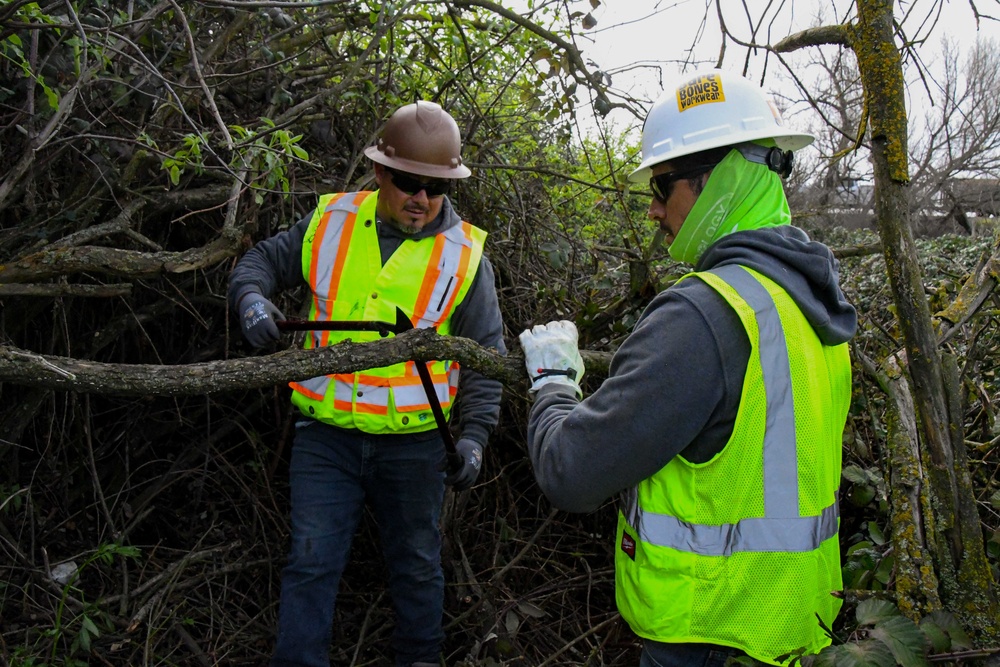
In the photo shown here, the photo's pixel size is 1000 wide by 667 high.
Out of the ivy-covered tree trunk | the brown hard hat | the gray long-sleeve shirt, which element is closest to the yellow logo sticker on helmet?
the ivy-covered tree trunk

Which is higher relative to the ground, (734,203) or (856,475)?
(734,203)

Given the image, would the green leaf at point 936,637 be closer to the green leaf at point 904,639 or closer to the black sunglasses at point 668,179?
the green leaf at point 904,639

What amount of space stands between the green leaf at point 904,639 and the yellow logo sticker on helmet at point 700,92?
118cm

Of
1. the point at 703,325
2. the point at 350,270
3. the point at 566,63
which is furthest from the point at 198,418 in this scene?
the point at 703,325

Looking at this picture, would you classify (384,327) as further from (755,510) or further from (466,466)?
(755,510)

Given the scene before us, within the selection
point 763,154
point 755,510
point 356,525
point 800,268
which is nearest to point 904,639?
point 755,510

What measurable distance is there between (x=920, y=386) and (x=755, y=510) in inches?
18.7

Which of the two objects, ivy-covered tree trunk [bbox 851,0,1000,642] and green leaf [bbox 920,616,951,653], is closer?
green leaf [bbox 920,616,951,653]

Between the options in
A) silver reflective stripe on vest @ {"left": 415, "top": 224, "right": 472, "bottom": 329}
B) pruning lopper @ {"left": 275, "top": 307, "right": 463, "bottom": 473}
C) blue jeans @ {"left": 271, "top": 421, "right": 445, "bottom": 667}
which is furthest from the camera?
silver reflective stripe on vest @ {"left": 415, "top": 224, "right": 472, "bottom": 329}

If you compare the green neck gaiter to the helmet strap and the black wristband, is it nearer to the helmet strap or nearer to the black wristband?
the helmet strap

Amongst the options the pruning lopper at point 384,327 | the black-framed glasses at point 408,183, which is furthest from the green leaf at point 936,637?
the black-framed glasses at point 408,183

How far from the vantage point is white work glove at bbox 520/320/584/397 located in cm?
191

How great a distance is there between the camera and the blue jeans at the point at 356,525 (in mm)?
2482

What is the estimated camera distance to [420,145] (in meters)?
2.70
